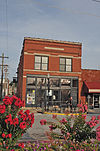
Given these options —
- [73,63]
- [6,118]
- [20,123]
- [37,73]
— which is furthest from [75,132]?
[73,63]

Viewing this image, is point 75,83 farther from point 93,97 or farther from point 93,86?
point 93,97

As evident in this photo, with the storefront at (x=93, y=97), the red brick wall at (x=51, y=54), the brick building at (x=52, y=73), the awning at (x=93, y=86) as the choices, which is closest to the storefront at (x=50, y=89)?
the brick building at (x=52, y=73)

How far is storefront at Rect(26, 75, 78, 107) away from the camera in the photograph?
25.9 meters

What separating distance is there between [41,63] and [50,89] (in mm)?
4193

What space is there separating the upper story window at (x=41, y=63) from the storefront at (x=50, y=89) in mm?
1400

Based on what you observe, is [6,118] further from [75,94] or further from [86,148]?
[75,94]

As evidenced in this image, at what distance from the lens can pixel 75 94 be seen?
2747cm

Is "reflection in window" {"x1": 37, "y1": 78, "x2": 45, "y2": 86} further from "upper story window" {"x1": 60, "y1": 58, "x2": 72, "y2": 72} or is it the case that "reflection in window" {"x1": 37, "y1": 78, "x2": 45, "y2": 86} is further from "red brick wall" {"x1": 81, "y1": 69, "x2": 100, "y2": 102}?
"red brick wall" {"x1": 81, "y1": 69, "x2": 100, "y2": 102}

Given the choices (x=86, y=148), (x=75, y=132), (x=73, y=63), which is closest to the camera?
(x=86, y=148)

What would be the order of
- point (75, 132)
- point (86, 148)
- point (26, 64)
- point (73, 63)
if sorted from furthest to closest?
point (73, 63) < point (26, 64) < point (75, 132) < point (86, 148)

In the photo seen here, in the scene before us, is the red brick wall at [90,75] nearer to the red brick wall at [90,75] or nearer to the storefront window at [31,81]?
the red brick wall at [90,75]

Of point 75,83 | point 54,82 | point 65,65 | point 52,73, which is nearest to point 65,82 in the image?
point 75,83

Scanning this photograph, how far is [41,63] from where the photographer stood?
26.8m

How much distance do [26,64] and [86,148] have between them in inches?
852
